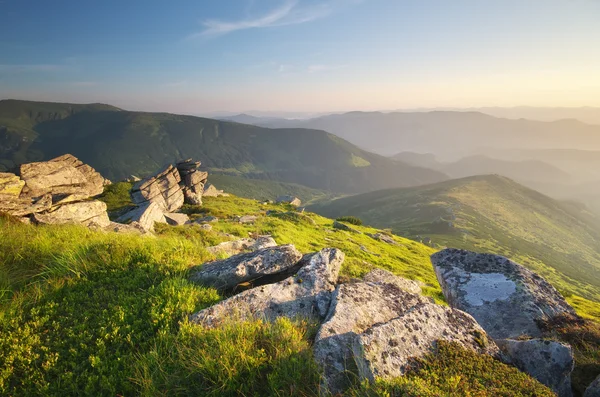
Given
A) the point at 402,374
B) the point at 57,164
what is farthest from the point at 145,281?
the point at 57,164

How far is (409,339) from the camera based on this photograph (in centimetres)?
588

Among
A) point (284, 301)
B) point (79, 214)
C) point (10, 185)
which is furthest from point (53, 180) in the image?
point (284, 301)

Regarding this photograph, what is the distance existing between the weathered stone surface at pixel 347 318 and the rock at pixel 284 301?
74cm

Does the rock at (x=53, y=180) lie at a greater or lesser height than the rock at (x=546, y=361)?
greater

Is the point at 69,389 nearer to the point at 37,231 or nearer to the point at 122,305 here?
the point at 122,305

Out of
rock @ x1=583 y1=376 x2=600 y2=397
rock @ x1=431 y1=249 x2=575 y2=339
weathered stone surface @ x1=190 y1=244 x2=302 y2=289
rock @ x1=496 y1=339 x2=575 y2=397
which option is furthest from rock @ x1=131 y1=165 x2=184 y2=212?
rock @ x1=583 y1=376 x2=600 y2=397

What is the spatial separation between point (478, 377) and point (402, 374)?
4.58 feet

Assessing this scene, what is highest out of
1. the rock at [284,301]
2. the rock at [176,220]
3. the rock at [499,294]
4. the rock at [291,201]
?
the rock at [284,301]

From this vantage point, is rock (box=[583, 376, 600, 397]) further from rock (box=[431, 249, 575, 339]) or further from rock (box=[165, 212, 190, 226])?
rock (box=[165, 212, 190, 226])

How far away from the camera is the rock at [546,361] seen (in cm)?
636

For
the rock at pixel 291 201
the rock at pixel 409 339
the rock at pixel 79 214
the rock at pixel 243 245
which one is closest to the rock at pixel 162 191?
the rock at pixel 79 214

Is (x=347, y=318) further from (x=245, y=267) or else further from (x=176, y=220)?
(x=176, y=220)

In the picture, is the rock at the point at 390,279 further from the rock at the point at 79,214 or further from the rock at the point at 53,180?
the rock at the point at 53,180

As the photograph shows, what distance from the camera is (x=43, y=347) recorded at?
5.70 m
